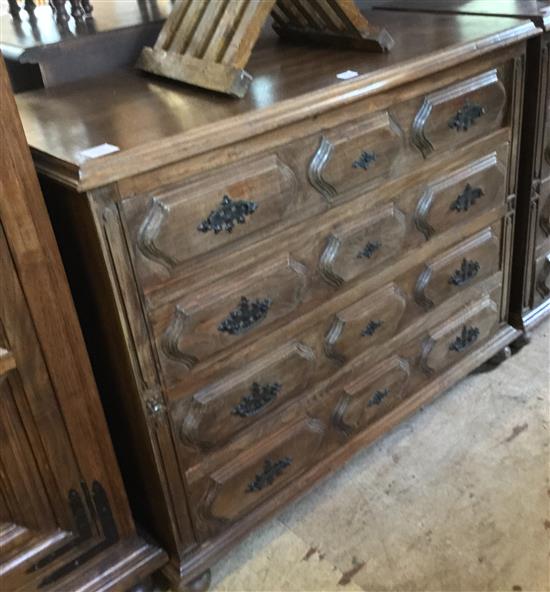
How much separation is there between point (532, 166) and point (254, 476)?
0.97m

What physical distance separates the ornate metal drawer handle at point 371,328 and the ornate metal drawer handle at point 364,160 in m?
0.34

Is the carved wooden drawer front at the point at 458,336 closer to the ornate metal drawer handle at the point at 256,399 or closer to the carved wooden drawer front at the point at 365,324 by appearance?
the carved wooden drawer front at the point at 365,324

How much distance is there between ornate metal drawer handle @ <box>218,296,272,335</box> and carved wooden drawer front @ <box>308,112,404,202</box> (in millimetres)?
226

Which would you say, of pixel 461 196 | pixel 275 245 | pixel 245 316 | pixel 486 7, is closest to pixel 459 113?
pixel 461 196

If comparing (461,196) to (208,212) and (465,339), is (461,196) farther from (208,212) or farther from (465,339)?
(208,212)

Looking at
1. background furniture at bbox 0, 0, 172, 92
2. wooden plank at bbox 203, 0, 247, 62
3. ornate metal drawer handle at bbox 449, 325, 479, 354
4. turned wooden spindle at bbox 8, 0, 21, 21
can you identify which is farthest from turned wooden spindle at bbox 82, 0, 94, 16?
ornate metal drawer handle at bbox 449, 325, 479, 354

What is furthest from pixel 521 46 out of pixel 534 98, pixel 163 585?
pixel 163 585

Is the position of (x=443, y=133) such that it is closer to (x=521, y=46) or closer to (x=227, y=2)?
(x=521, y=46)

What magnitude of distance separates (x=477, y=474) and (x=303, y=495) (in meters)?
0.41

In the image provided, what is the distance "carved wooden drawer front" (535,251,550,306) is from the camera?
185cm

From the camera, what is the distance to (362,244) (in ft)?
4.48

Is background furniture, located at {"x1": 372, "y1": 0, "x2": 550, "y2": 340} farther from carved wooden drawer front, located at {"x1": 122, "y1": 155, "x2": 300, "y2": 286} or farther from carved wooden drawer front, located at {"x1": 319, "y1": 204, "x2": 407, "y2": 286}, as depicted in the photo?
carved wooden drawer front, located at {"x1": 122, "y1": 155, "x2": 300, "y2": 286}

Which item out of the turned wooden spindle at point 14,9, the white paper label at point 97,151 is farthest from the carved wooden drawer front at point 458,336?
the turned wooden spindle at point 14,9

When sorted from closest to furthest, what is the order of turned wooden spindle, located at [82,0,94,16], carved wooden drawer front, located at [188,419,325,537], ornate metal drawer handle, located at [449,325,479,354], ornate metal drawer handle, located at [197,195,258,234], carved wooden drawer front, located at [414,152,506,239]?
1. ornate metal drawer handle, located at [197,195,258,234]
2. carved wooden drawer front, located at [188,419,325,537]
3. carved wooden drawer front, located at [414,152,506,239]
4. turned wooden spindle, located at [82,0,94,16]
5. ornate metal drawer handle, located at [449,325,479,354]
